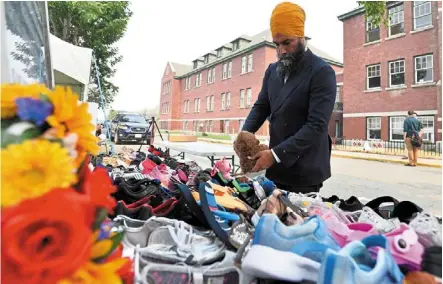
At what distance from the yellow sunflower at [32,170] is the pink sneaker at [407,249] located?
0.65 meters

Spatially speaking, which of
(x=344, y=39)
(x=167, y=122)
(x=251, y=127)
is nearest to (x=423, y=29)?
(x=344, y=39)

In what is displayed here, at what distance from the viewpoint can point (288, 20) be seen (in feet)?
4.91

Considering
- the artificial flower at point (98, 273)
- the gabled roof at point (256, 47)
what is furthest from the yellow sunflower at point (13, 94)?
the gabled roof at point (256, 47)

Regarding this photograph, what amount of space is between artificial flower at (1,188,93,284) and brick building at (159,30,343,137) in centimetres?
2071

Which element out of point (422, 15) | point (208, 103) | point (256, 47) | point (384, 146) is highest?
point (256, 47)

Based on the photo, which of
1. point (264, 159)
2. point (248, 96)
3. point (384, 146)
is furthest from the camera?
point (248, 96)

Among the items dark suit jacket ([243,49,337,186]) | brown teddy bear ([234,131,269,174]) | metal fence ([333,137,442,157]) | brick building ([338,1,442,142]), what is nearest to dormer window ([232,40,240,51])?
brick building ([338,1,442,142])

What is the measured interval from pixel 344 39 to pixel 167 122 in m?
26.6

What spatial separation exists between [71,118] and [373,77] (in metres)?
19.9

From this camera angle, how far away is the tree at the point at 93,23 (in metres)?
11.1

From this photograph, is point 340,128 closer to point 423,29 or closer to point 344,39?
point 344,39

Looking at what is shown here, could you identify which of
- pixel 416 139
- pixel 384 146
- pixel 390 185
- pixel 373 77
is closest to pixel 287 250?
pixel 390 185

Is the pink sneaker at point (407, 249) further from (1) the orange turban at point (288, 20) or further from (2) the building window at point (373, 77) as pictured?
(2) the building window at point (373, 77)

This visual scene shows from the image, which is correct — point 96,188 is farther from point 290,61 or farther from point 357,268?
point 290,61
